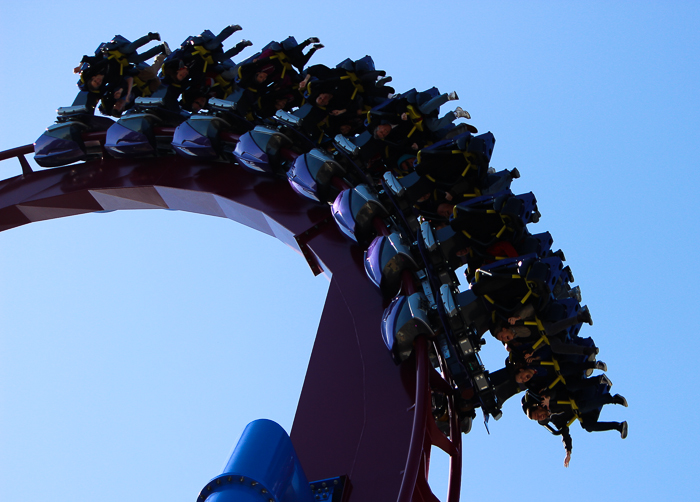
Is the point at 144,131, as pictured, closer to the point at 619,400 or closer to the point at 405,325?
the point at 405,325

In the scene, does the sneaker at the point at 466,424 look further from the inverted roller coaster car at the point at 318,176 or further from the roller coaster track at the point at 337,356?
the inverted roller coaster car at the point at 318,176

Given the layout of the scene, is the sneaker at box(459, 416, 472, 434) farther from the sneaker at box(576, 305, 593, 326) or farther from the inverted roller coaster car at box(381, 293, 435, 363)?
the sneaker at box(576, 305, 593, 326)

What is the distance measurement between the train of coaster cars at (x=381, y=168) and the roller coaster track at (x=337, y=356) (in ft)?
0.68

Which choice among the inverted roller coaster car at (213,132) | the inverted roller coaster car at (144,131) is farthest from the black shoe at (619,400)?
the inverted roller coaster car at (144,131)

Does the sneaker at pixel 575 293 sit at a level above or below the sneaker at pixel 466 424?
above

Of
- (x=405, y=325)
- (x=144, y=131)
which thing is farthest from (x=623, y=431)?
(x=144, y=131)

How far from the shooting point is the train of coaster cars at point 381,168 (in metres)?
5.50

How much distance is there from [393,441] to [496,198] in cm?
214

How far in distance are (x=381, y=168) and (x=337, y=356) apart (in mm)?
2928

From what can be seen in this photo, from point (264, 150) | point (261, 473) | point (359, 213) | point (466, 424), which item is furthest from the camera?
point (264, 150)

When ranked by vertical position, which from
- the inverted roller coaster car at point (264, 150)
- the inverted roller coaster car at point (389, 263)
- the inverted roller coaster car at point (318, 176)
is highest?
the inverted roller coaster car at point (264, 150)

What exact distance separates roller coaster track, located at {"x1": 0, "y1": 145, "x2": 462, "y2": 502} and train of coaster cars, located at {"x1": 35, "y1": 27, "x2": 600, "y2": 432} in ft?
0.68

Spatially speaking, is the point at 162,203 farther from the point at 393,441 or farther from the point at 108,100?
the point at 393,441

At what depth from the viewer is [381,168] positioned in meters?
8.24
